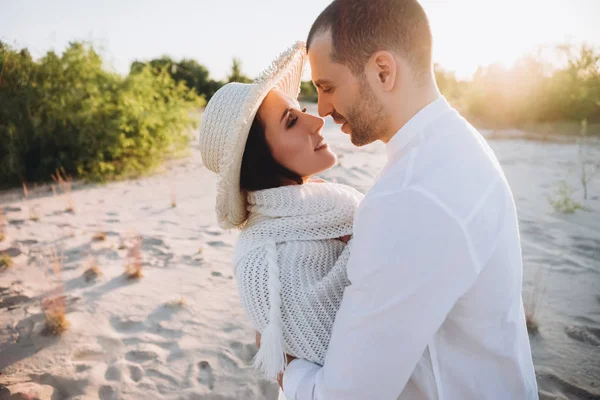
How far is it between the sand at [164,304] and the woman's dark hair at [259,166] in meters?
1.66

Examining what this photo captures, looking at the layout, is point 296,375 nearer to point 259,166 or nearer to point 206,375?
point 259,166

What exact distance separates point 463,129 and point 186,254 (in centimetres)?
410

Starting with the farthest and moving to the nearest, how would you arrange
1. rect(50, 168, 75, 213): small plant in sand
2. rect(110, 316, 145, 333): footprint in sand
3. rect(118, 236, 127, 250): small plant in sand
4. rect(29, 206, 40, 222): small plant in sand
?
rect(50, 168, 75, 213): small plant in sand < rect(29, 206, 40, 222): small plant in sand < rect(118, 236, 127, 250): small plant in sand < rect(110, 316, 145, 333): footprint in sand

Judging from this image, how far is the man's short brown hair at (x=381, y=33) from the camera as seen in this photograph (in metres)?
1.45

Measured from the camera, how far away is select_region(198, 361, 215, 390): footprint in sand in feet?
9.25

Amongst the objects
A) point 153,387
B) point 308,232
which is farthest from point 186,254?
point 308,232

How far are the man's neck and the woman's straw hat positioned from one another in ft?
2.01

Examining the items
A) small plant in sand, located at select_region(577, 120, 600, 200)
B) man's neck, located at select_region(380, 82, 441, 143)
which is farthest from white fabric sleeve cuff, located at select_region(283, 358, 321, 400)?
small plant in sand, located at select_region(577, 120, 600, 200)

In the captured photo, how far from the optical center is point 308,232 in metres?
1.63

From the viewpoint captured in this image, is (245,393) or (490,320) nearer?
(490,320)

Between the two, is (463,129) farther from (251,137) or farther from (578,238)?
(578,238)

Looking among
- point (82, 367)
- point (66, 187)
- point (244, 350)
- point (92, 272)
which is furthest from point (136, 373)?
point (66, 187)

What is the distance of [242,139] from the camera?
1.69 metres

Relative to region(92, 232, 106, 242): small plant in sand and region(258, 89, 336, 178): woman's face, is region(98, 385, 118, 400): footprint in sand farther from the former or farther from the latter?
region(92, 232, 106, 242): small plant in sand
